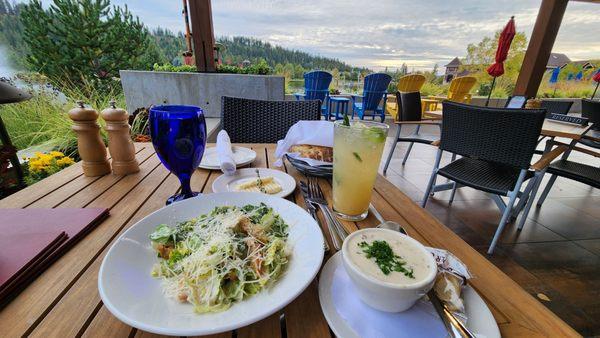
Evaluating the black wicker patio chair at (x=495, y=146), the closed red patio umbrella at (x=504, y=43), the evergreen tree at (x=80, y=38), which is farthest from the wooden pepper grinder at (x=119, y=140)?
the evergreen tree at (x=80, y=38)

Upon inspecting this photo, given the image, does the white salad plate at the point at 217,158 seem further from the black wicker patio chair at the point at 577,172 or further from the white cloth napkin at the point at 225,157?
the black wicker patio chair at the point at 577,172

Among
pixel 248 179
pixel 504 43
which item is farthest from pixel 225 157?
pixel 504 43

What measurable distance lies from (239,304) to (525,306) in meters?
0.47

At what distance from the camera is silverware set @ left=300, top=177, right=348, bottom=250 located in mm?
568

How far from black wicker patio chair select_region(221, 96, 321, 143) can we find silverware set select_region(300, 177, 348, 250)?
86 cm

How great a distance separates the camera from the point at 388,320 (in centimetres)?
36

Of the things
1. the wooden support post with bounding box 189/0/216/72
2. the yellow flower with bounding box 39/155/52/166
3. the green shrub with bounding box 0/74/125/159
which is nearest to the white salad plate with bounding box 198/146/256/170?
the yellow flower with bounding box 39/155/52/166

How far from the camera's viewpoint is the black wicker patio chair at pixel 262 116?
1.66 metres

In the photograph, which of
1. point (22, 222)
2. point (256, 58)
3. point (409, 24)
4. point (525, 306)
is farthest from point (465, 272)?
point (409, 24)

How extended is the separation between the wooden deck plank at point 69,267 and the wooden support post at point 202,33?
3.48m

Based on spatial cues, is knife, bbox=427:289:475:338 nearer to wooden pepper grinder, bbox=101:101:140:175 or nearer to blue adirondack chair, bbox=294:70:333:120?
wooden pepper grinder, bbox=101:101:140:175

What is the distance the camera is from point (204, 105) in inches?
150

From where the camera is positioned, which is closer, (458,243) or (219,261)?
(219,261)

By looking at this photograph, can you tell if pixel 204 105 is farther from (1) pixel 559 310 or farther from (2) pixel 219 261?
(1) pixel 559 310
